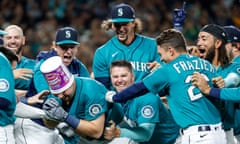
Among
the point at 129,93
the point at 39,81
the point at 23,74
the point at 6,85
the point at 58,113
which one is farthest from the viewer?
the point at 23,74

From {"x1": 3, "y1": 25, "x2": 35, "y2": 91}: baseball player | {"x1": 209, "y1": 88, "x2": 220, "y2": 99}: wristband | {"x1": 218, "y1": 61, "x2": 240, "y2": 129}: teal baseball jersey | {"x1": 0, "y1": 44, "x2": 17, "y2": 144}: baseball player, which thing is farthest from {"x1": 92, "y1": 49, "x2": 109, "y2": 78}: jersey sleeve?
{"x1": 0, "y1": 44, "x2": 17, "y2": 144}: baseball player

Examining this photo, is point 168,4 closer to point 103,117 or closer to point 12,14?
point 12,14

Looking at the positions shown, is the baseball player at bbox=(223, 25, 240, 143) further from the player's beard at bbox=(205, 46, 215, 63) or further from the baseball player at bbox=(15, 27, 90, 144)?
the baseball player at bbox=(15, 27, 90, 144)

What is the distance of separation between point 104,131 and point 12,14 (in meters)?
7.07

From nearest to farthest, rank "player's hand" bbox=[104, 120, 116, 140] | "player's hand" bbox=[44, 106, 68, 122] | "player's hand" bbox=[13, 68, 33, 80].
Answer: "player's hand" bbox=[44, 106, 68, 122], "player's hand" bbox=[104, 120, 116, 140], "player's hand" bbox=[13, 68, 33, 80]

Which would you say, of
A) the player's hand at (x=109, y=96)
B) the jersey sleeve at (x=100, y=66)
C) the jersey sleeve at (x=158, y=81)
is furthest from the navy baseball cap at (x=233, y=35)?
the player's hand at (x=109, y=96)

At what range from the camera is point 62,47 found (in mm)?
8422

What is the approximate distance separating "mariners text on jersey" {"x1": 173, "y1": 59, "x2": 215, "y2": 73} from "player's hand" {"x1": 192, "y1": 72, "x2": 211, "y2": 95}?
0.30 feet

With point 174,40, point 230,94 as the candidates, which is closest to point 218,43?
point 174,40

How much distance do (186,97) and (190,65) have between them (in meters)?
0.30

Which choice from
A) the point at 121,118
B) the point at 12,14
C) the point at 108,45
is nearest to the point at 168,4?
the point at 12,14

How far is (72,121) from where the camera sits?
273 inches

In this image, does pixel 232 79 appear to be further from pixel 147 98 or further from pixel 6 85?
pixel 6 85

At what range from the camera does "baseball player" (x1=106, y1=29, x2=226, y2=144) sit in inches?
273
